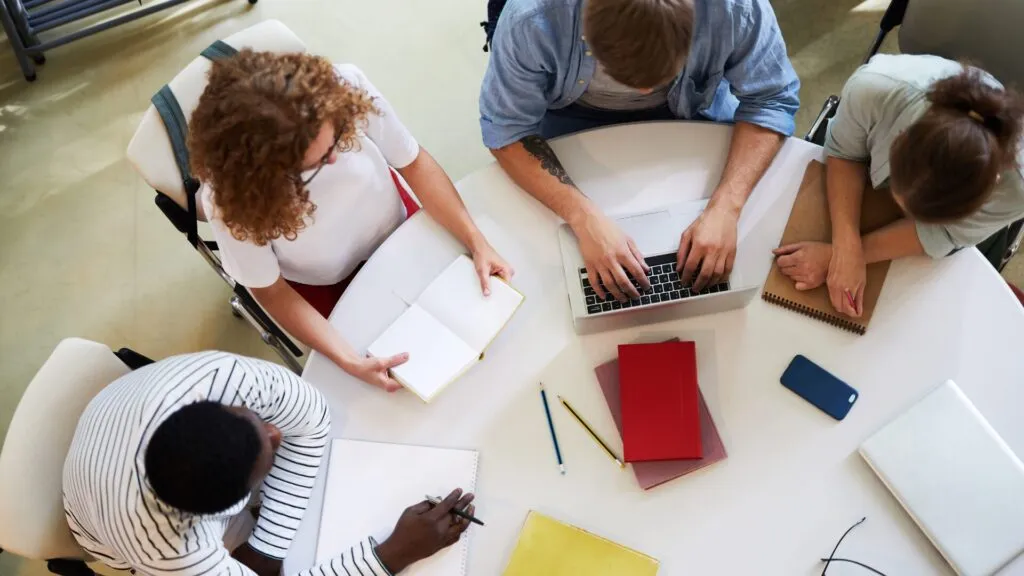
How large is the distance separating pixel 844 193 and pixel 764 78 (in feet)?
0.90

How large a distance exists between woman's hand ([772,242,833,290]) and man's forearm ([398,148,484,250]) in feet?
1.84

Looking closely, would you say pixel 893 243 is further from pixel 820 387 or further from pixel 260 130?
pixel 260 130

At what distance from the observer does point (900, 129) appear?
1255 millimetres

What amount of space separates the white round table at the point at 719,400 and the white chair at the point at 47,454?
0.38 m

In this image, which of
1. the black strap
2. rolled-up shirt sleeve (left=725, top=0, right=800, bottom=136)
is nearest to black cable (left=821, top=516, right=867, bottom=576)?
rolled-up shirt sleeve (left=725, top=0, right=800, bottom=136)

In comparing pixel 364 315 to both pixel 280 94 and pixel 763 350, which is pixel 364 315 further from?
pixel 763 350

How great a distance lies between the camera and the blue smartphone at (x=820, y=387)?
1216 mm

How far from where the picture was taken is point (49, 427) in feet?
3.83

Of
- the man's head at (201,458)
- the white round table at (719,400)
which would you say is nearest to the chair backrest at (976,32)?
the white round table at (719,400)

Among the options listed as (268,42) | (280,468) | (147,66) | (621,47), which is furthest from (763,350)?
(147,66)

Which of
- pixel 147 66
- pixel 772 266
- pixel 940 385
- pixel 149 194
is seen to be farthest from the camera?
pixel 147 66

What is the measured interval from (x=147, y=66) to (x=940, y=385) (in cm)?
268

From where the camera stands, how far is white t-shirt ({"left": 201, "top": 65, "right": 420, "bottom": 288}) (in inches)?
50.3

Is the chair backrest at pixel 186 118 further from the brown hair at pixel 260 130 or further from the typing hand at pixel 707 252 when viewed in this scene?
the typing hand at pixel 707 252
